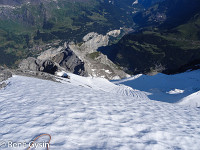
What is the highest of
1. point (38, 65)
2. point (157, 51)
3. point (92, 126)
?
point (157, 51)

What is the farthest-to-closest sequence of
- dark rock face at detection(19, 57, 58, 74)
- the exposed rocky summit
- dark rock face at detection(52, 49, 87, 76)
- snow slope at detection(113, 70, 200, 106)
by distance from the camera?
dark rock face at detection(52, 49, 87, 76) → the exposed rocky summit → dark rock face at detection(19, 57, 58, 74) → snow slope at detection(113, 70, 200, 106)

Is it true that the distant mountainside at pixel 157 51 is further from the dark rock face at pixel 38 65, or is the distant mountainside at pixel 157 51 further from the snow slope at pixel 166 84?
the dark rock face at pixel 38 65

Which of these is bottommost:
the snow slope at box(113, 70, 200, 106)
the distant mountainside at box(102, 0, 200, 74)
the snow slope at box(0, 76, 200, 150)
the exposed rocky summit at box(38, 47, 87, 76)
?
the snow slope at box(0, 76, 200, 150)

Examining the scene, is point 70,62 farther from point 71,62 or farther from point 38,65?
point 38,65

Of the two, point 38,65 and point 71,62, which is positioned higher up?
point 71,62

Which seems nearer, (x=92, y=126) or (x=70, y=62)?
(x=92, y=126)

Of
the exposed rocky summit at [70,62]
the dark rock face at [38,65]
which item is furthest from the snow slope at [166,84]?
the dark rock face at [38,65]

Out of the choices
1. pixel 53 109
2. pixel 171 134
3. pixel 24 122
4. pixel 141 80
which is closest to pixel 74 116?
pixel 53 109

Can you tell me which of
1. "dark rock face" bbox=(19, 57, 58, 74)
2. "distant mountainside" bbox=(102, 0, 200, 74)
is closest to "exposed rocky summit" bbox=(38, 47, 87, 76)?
"dark rock face" bbox=(19, 57, 58, 74)

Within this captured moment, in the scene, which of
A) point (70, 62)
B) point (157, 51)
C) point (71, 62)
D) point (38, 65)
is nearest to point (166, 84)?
point (38, 65)

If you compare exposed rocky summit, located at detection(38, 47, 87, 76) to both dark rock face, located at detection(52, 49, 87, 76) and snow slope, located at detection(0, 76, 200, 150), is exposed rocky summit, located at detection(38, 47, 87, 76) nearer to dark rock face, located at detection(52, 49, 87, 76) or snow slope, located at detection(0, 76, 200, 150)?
dark rock face, located at detection(52, 49, 87, 76)
